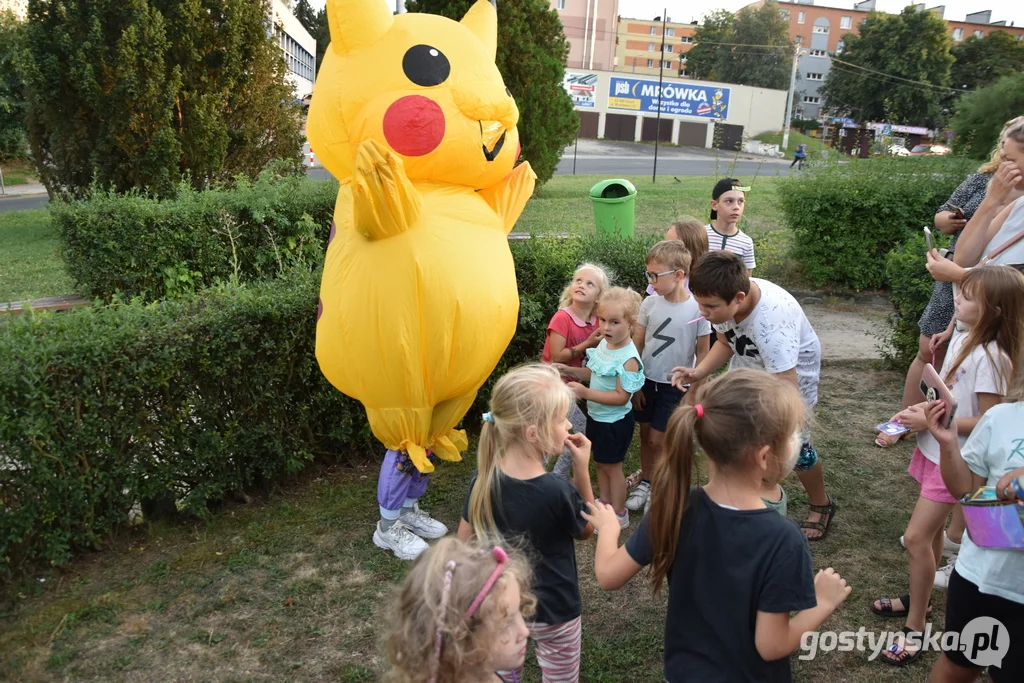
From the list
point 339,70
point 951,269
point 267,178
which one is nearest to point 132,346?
point 339,70

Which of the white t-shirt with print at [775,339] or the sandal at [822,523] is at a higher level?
the white t-shirt with print at [775,339]

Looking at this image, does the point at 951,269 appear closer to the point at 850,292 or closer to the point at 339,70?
the point at 339,70

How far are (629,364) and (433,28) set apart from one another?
6.40 ft

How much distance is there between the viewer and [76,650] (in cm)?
321

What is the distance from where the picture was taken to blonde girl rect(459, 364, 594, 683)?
7.63 feet

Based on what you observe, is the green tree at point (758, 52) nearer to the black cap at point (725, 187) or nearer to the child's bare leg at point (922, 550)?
the black cap at point (725, 187)

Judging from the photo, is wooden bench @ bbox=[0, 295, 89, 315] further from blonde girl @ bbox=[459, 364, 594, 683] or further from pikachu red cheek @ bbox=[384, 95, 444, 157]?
blonde girl @ bbox=[459, 364, 594, 683]

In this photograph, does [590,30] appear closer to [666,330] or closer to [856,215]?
[856,215]

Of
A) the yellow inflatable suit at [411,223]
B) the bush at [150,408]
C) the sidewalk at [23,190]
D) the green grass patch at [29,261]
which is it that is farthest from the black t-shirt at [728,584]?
the sidewalk at [23,190]

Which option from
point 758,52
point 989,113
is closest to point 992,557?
point 989,113

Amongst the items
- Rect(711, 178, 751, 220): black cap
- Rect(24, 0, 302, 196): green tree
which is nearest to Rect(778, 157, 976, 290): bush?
Rect(711, 178, 751, 220): black cap

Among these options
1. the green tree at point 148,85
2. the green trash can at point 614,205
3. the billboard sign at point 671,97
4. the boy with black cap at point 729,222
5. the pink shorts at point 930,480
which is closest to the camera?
the pink shorts at point 930,480

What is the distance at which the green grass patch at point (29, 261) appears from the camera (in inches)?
387

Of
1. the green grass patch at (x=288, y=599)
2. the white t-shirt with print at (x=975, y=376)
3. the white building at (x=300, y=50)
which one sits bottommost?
the green grass patch at (x=288, y=599)
